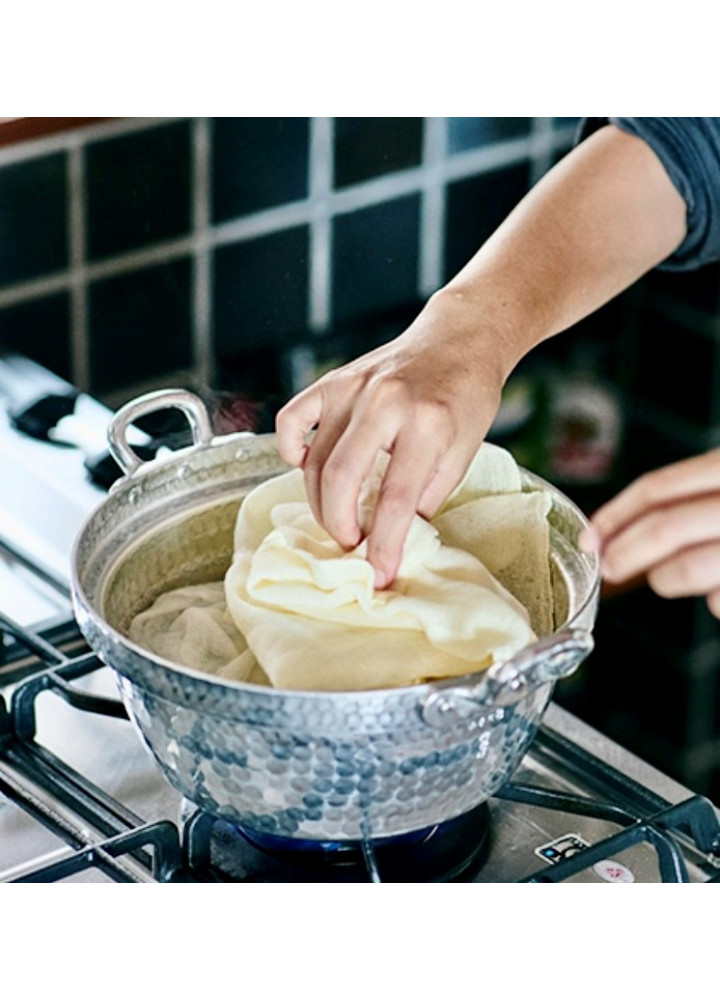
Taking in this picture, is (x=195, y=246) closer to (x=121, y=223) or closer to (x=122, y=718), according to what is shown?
(x=121, y=223)

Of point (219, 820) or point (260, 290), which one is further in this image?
point (260, 290)

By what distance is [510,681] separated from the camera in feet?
1.93

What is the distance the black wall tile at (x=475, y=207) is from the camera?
1.47m

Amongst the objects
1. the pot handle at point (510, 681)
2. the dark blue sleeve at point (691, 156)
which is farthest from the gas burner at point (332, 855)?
the dark blue sleeve at point (691, 156)

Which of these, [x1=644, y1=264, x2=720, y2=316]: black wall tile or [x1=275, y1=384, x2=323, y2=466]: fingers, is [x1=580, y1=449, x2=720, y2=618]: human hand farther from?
[x1=644, y1=264, x2=720, y2=316]: black wall tile

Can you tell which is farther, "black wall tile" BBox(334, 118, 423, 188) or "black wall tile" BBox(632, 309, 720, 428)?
"black wall tile" BBox(632, 309, 720, 428)

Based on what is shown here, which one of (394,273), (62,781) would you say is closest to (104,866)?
(62,781)

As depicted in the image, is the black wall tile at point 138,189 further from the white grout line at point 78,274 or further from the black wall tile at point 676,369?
the black wall tile at point 676,369

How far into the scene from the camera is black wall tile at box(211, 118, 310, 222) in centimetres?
131

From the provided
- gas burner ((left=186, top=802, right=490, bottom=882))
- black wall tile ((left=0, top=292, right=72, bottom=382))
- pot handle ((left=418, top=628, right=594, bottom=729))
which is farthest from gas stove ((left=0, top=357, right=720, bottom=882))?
black wall tile ((left=0, top=292, right=72, bottom=382))

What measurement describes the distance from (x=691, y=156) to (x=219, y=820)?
468 millimetres

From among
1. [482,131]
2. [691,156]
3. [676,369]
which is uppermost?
[691,156]

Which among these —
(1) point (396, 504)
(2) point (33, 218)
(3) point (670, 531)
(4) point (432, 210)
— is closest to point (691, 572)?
(3) point (670, 531)

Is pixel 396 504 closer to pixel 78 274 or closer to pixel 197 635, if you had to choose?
pixel 197 635
